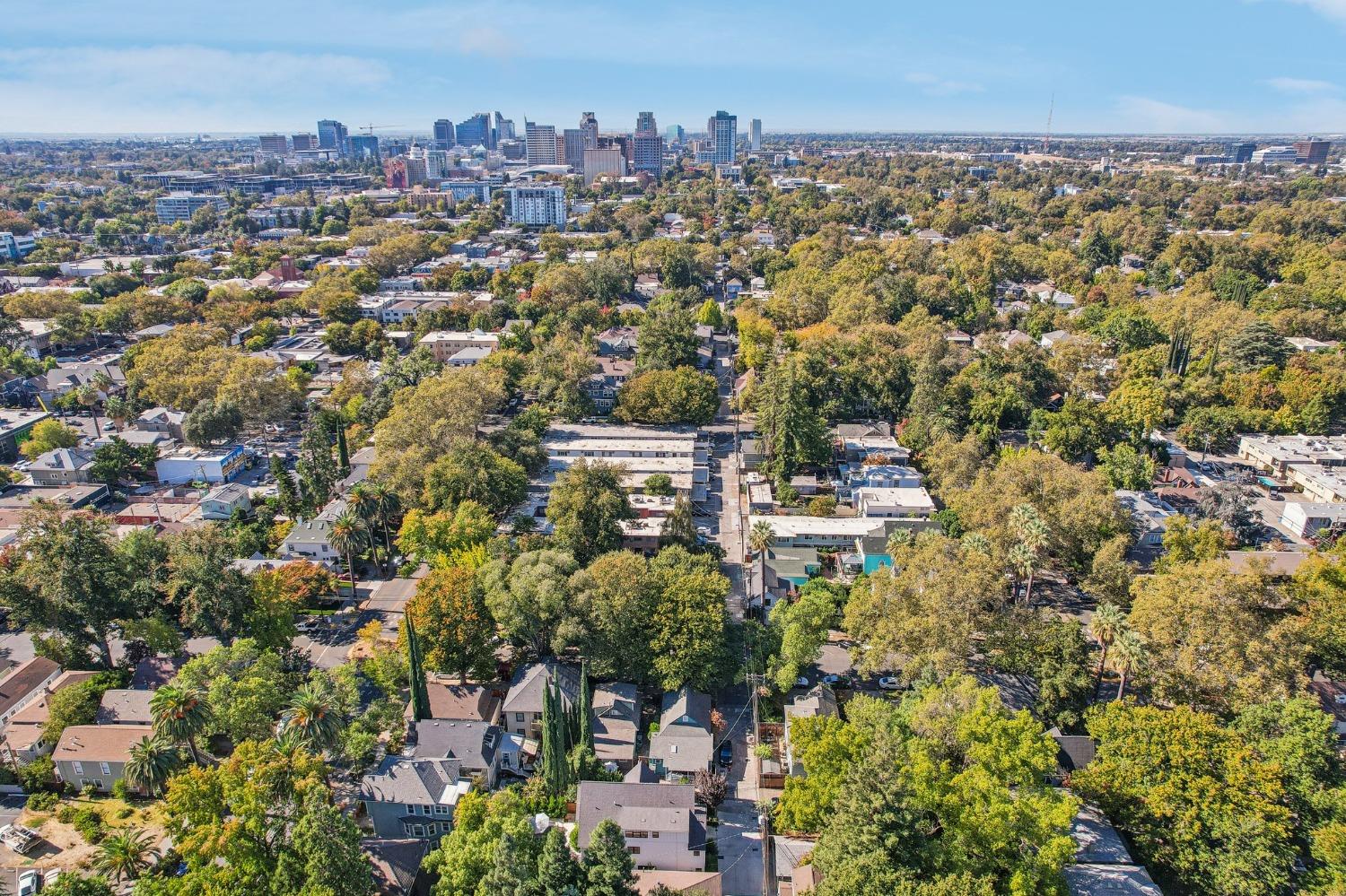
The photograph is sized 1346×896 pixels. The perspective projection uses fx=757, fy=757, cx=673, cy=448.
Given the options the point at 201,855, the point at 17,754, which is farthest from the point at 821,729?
the point at 17,754

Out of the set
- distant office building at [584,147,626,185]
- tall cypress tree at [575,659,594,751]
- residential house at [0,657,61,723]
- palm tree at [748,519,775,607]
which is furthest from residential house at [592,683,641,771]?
distant office building at [584,147,626,185]

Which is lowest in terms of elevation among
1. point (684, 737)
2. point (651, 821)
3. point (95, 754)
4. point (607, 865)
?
point (95, 754)

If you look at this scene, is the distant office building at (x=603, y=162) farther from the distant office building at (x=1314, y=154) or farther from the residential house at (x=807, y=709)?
the distant office building at (x=1314, y=154)

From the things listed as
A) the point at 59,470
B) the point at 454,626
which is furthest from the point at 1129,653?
the point at 59,470

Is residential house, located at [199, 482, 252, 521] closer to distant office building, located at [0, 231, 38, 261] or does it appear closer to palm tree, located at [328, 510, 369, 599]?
palm tree, located at [328, 510, 369, 599]

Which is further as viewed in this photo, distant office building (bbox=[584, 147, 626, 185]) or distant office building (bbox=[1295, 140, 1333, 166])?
distant office building (bbox=[1295, 140, 1333, 166])

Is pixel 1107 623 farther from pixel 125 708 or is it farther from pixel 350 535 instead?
pixel 125 708
